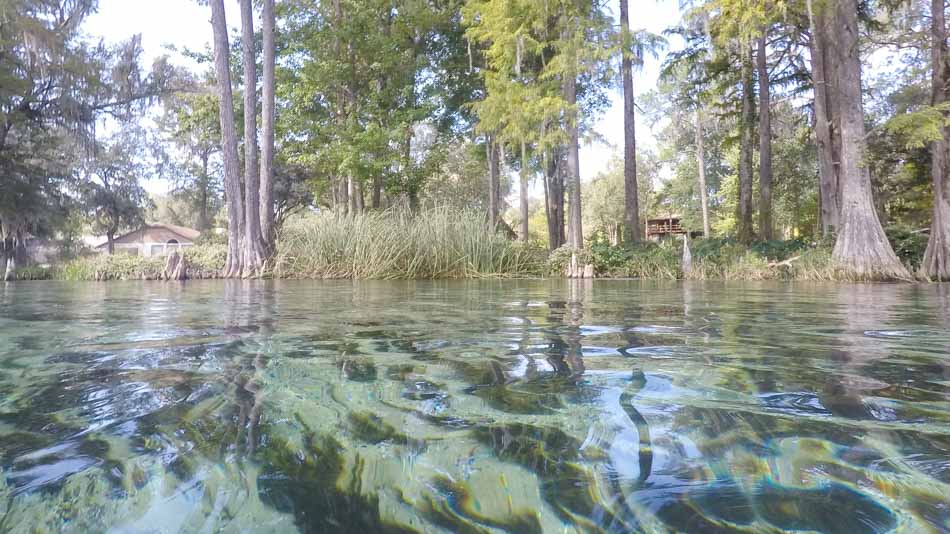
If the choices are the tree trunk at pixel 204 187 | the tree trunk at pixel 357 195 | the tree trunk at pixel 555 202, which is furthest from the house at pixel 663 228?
the tree trunk at pixel 204 187

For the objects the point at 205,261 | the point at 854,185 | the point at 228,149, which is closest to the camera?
the point at 854,185

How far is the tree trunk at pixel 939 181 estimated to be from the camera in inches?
328

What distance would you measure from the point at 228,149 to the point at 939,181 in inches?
527

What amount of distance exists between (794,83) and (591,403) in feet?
51.5

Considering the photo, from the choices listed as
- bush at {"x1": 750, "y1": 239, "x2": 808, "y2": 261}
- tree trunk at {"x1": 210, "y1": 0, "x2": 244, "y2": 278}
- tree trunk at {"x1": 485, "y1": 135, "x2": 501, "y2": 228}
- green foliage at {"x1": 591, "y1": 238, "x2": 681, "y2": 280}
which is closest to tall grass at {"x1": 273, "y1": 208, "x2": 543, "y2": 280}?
tree trunk at {"x1": 210, "y1": 0, "x2": 244, "y2": 278}

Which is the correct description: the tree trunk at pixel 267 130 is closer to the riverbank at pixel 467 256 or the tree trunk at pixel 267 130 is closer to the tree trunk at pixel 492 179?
the riverbank at pixel 467 256

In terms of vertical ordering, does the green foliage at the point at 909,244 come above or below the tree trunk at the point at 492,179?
below

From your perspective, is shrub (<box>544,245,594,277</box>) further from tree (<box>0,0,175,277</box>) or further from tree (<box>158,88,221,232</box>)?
tree (<box>158,88,221,232</box>)

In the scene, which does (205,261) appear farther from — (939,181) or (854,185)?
(939,181)

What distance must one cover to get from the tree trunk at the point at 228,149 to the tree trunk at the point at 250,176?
0.78 ft

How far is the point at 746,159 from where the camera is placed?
12.6 metres

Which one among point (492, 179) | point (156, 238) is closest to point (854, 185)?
point (492, 179)

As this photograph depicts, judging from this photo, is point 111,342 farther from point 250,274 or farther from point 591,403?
point 250,274

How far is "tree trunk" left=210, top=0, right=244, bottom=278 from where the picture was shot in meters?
10.7
